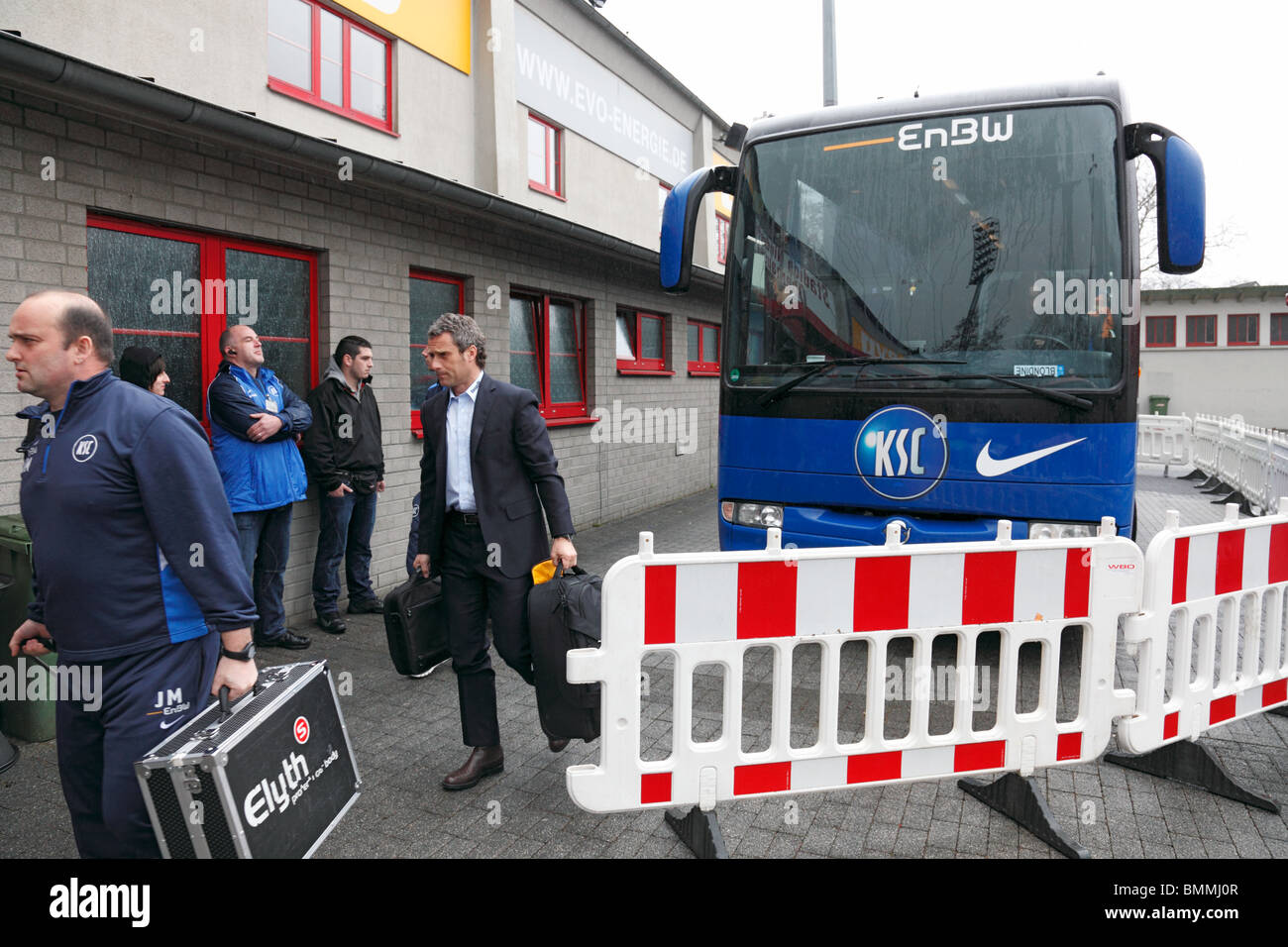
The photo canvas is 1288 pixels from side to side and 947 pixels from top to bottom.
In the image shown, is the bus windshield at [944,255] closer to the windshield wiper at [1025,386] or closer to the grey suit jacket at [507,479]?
the windshield wiper at [1025,386]

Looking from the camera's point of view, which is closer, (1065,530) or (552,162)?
(1065,530)

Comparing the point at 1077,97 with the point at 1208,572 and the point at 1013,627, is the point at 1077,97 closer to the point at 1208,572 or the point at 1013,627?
the point at 1208,572

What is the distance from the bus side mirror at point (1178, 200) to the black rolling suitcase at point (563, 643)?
11.1 feet

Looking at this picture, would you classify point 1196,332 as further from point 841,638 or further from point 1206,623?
point 841,638

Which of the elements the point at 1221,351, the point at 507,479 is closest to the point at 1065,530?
the point at 507,479

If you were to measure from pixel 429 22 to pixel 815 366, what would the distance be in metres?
5.98

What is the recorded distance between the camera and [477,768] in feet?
12.8

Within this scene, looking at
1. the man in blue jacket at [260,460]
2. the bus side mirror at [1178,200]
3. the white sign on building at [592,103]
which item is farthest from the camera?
the white sign on building at [592,103]

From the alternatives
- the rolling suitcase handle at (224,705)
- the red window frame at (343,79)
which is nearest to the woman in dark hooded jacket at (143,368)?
the rolling suitcase handle at (224,705)

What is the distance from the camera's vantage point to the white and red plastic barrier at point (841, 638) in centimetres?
304
